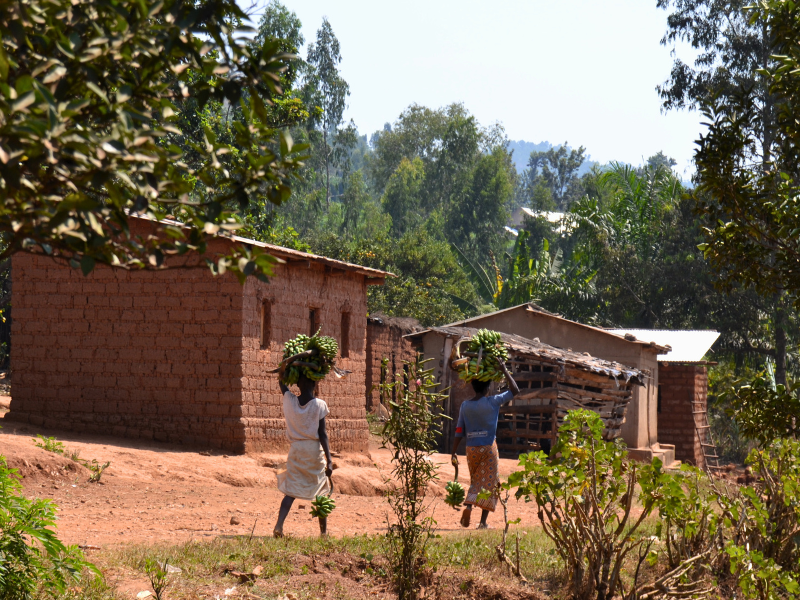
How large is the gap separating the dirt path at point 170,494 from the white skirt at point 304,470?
765 mm

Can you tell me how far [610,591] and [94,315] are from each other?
9.24 m

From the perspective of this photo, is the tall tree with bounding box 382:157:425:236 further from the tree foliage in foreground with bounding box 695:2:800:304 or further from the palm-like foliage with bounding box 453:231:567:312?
the tree foliage in foreground with bounding box 695:2:800:304

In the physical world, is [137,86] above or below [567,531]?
above

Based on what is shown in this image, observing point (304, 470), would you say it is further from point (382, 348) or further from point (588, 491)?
point (382, 348)

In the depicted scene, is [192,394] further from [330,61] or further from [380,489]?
[330,61]

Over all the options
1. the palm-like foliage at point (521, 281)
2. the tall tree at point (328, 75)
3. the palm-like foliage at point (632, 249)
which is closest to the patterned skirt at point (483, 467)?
the palm-like foliage at point (632, 249)

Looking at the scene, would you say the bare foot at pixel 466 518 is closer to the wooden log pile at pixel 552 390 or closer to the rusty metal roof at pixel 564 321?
the wooden log pile at pixel 552 390

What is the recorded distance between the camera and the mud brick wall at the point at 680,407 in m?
21.3

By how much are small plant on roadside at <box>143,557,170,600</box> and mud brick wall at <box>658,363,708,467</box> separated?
1758 cm

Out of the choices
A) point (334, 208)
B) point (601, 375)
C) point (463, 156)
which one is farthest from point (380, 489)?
point (334, 208)

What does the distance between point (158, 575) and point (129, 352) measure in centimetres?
787

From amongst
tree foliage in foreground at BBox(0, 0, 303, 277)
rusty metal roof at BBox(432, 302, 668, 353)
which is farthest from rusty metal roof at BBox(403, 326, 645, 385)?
tree foliage in foreground at BBox(0, 0, 303, 277)

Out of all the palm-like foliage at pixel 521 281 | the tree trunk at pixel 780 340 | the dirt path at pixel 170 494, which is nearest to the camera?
the dirt path at pixel 170 494

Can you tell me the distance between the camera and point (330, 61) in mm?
45562
